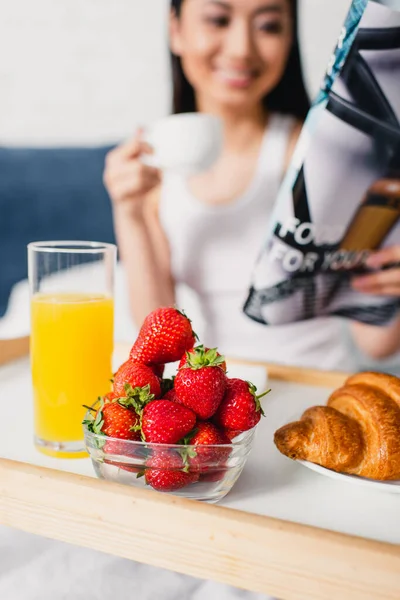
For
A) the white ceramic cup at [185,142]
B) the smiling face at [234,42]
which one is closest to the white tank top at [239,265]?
the smiling face at [234,42]

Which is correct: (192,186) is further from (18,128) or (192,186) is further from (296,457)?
(296,457)

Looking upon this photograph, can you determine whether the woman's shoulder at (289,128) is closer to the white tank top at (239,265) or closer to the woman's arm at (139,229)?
the white tank top at (239,265)

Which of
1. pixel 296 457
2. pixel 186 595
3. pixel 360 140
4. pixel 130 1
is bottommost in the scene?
pixel 186 595

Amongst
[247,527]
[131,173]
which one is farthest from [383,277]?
[247,527]

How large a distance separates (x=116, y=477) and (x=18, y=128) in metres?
1.63

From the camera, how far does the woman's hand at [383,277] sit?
1.47 m

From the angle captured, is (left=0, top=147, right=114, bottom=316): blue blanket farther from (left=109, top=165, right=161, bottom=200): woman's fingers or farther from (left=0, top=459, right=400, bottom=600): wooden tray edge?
(left=0, top=459, right=400, bottom=600): wooden tray edge

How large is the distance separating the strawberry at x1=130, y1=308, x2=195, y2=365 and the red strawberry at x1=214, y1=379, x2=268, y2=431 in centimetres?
7

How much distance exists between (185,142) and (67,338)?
2.49ft

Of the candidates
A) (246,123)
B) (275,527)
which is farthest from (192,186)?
(275,527)

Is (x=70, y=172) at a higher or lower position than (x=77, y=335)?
lower

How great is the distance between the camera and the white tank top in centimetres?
181

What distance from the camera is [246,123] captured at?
1.86 meters

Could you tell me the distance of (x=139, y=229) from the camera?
175cm
